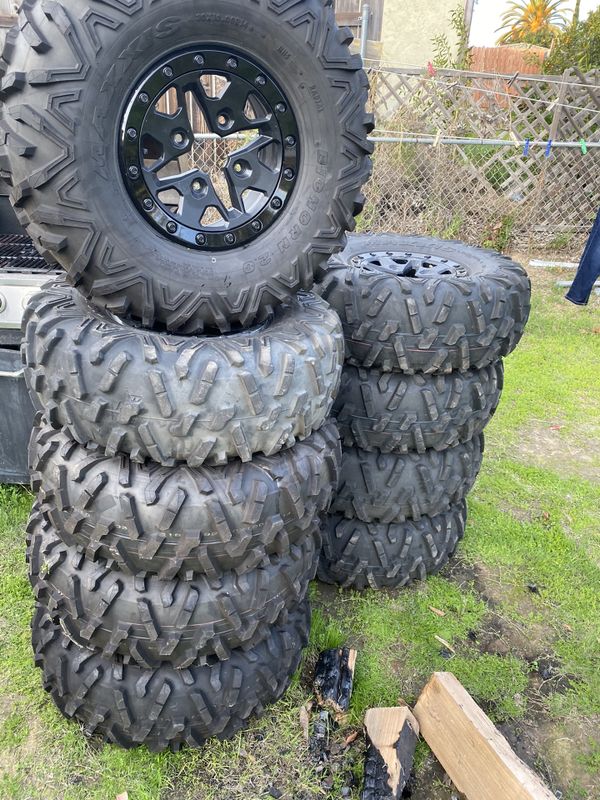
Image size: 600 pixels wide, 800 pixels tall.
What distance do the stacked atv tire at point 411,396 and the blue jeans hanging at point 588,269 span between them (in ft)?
11.5

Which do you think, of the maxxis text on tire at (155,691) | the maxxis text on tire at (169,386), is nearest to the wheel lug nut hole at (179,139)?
the maxxis text on tire at (169,386)

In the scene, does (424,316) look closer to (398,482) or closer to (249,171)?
(398,482)

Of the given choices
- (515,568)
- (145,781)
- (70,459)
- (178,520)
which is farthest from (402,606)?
(70,459)

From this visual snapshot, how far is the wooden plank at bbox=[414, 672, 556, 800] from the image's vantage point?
2.02 meters

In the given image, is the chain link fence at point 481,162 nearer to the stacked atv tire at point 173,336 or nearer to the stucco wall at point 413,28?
the stucco wall at point 413,28

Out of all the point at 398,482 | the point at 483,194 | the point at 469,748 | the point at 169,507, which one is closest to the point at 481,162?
the point at 483,194

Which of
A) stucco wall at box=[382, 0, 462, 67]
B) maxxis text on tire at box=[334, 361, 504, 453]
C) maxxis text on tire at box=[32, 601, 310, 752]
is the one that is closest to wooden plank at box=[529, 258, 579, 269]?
stucco wall at box=[382, 0, 462, 67]

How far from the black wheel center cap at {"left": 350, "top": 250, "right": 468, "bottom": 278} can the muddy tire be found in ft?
2.93

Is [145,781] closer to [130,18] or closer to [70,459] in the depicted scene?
[70,459]

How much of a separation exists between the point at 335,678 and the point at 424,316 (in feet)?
5.29

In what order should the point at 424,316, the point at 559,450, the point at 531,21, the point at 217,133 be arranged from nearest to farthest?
the point at 217,133 < the point at 424,316 < the point at 559,450 < the point at 531,21

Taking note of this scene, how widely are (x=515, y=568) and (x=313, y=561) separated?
161 cm

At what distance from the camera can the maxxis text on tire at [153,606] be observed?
2000 mm

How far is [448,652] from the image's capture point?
285 centimetres
